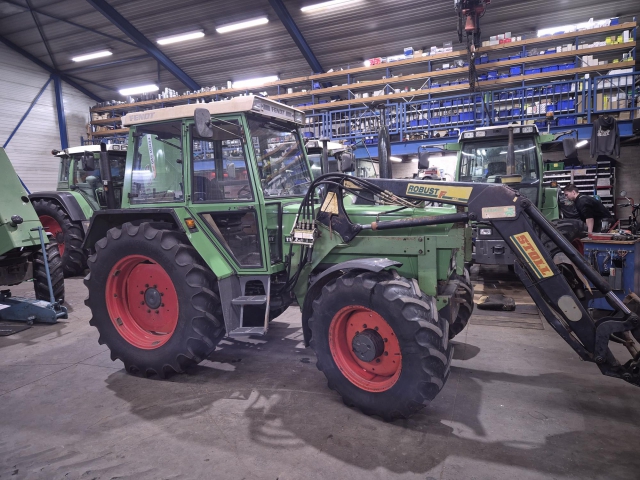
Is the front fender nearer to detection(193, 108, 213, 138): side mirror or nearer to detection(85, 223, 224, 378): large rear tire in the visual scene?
detection(85, 223, 224, 378): large rear tire

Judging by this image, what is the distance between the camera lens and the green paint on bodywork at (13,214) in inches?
199

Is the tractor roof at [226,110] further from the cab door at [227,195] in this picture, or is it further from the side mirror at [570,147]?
the side mirror at [570,147]

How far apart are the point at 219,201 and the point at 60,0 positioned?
12829mm

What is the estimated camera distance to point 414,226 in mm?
3010

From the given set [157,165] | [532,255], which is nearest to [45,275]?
[157,165]

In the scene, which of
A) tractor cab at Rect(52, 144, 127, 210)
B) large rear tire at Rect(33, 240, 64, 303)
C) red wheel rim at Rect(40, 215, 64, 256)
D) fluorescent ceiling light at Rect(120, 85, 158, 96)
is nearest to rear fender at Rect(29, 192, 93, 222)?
tractor cab at Rect(52, 144, 127, 210)

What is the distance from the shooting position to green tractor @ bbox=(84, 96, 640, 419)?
267 cm

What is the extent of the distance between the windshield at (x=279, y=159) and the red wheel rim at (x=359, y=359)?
1233 millimetres

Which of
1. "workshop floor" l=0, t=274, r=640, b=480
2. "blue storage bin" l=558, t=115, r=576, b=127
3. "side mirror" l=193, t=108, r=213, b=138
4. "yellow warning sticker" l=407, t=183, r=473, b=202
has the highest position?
"blue storage bin" l=558, t=115, r=576, b=127

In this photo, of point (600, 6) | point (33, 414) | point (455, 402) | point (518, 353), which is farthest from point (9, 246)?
point (600, 6)

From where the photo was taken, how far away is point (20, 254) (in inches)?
212

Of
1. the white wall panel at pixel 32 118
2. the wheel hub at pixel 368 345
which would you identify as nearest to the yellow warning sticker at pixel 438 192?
the wheel hub at pixel 368 345

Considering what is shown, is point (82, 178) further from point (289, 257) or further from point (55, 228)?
point (289, 257)

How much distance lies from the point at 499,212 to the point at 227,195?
2108mm
